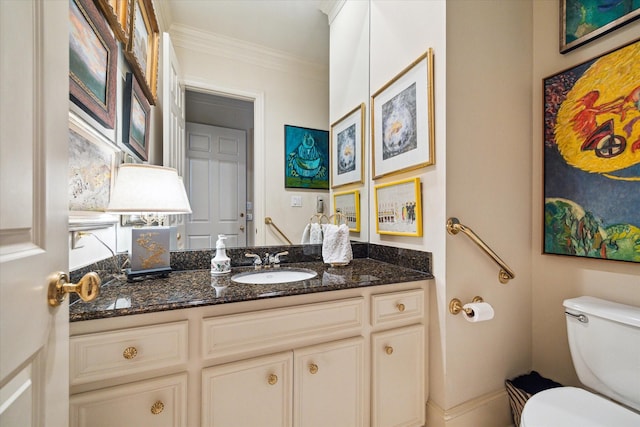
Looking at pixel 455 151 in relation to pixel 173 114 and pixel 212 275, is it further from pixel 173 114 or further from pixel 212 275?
pixel 173 114

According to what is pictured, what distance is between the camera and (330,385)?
1.09m

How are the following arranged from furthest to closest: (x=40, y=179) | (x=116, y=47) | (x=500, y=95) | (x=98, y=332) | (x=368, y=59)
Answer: (x=368, y=59), (x=500, y=95), (x=116, y=47), (x=98, y=332), (x=40, y=179)

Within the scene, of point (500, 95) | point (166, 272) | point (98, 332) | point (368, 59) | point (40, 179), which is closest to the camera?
point (40, 179)

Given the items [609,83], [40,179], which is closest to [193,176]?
[40,179]

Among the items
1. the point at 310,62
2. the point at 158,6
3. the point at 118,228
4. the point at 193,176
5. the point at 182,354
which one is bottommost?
the point at 182,354

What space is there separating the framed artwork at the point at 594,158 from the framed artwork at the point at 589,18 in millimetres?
109

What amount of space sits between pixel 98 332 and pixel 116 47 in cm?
103

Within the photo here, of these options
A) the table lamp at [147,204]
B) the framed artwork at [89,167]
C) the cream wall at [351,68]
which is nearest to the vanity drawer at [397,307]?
the cream wall at [351,68]

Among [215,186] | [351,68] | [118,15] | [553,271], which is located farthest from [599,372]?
[118,15]

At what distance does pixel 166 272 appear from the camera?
3.92 feet

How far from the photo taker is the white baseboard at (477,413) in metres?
1.25

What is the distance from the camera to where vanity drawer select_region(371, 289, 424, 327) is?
117 cm

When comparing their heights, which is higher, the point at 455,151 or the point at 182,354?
the point at 455,151

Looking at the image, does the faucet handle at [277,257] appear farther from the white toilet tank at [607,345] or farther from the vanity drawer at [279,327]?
the white toilet tank at [607,345]
